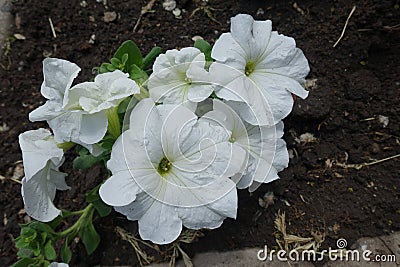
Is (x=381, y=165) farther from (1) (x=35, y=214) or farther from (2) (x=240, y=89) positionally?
(1) (x=35, y=214)

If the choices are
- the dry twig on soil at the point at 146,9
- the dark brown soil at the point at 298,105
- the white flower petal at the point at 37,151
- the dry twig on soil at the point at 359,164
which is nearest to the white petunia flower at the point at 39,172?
the white flower petal at the point at 37,151

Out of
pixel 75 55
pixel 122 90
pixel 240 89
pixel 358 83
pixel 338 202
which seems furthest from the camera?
pixel 75 55

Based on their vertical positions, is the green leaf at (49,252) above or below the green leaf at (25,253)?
above

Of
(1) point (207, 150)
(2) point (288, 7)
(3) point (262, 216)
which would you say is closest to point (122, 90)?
(1) point (207, 150)

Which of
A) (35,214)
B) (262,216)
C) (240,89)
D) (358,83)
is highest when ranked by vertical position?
(240,89)

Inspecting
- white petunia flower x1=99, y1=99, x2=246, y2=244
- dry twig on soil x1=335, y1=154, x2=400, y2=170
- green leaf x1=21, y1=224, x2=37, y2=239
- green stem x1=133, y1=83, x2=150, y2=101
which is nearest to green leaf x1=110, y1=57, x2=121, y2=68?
green stem x1=133, y1=83, x2=150, y2=101

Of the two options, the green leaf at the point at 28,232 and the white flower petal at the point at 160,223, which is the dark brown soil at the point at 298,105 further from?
the white flower petal at the point at 160,223

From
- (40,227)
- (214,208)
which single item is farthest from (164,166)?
(40,227)
